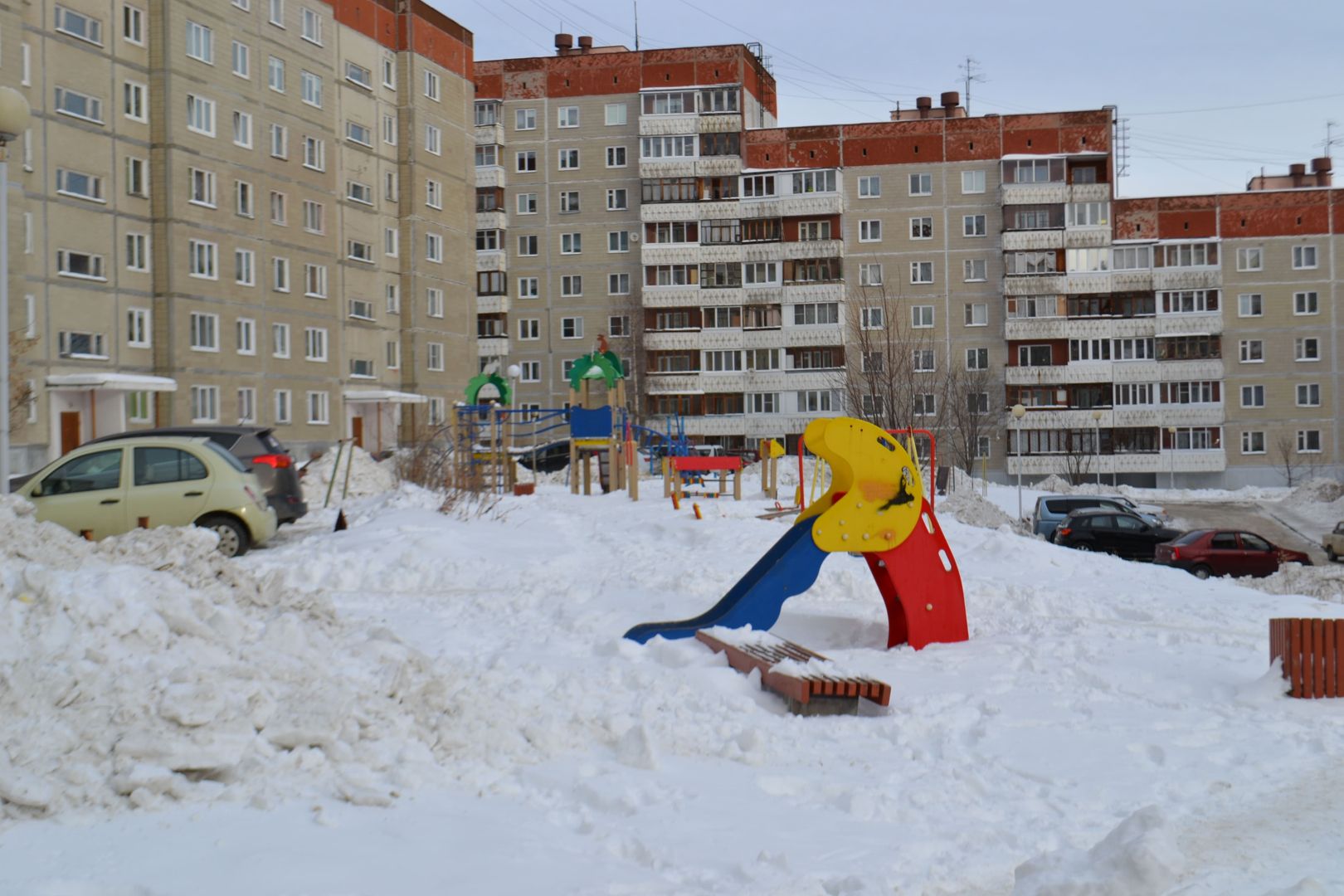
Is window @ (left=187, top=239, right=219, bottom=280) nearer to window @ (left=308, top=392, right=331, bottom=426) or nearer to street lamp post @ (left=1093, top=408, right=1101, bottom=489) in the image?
window @ (left=308, top=392, right=331, bottom=426)

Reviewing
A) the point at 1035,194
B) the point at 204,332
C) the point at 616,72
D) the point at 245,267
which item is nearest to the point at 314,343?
the point at 245,267

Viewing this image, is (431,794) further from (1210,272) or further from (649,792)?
(1210,272)

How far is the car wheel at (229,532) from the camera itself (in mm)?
16844

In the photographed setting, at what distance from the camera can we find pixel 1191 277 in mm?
68000

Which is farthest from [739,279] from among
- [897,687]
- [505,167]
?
[897,687]

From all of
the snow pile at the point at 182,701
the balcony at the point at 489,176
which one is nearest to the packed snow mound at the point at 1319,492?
the balcony at the point at 489,176

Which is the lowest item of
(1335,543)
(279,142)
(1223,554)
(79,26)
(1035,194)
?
(1335,543)

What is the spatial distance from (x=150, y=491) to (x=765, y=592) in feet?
30.2

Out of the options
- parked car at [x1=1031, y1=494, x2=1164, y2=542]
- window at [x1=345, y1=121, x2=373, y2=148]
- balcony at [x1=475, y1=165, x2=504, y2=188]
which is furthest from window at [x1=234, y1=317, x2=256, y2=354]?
balcony at [x1=475, y1=165, x2=504, y2=188]

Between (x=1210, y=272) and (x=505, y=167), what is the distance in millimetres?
39517

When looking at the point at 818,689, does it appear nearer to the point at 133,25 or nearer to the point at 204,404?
the point at 204,404

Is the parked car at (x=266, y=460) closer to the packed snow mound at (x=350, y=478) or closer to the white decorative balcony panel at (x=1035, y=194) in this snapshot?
the packed snow mound at (x=350, y=478)

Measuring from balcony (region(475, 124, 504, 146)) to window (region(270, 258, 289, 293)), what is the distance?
26.8 metres

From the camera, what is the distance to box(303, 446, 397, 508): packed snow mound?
31.3 meters
